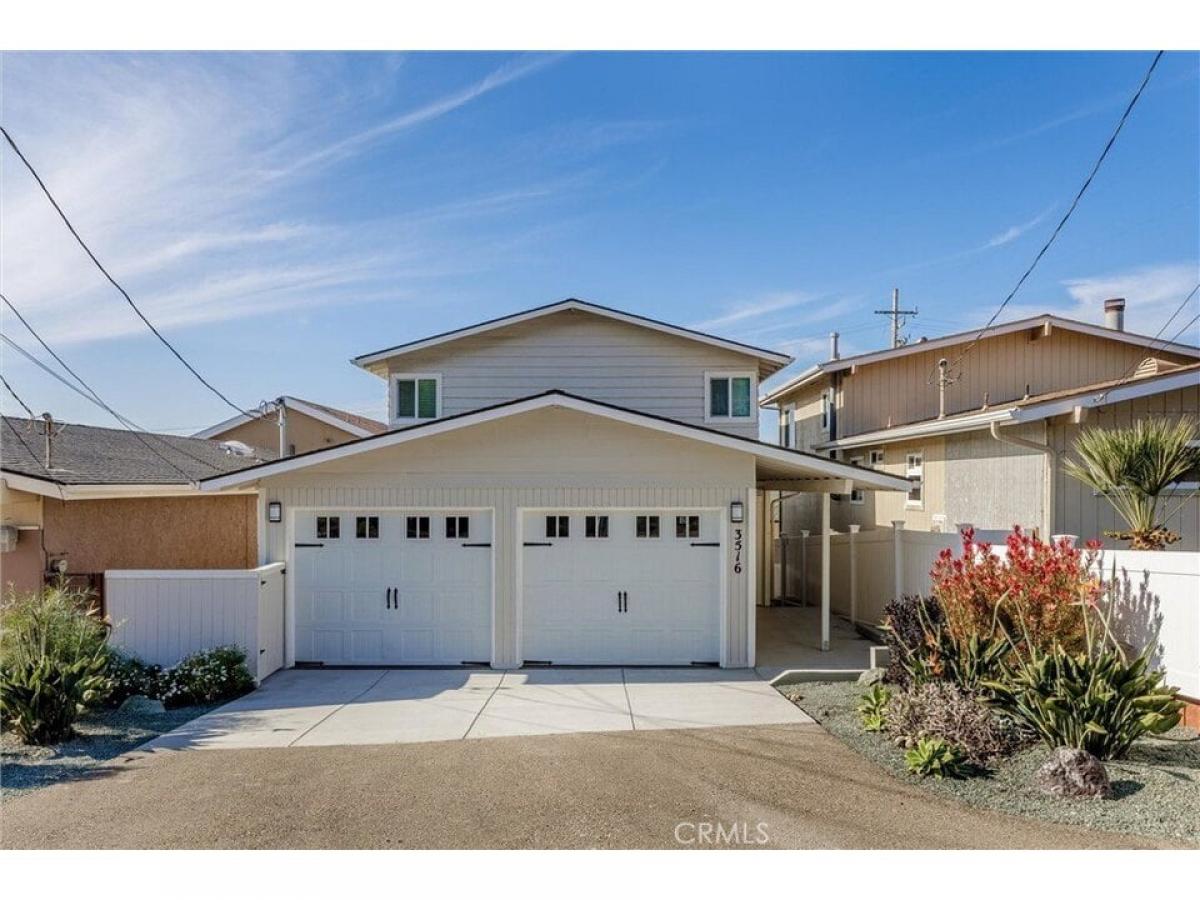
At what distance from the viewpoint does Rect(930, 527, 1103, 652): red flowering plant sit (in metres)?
6.43

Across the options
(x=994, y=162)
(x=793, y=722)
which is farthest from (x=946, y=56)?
(x=793, y=722)

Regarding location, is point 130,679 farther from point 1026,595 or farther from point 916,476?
point 916,476

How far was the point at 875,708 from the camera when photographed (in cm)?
649

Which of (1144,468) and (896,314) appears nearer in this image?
(1144,468)

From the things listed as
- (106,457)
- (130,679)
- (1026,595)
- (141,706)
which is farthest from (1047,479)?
(106,457)

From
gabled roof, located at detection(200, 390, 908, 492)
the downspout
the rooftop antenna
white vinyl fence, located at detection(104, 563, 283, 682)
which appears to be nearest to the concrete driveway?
white vinyl fence, located at detection(104, 563, 283, 682)

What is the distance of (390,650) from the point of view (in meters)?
9.41

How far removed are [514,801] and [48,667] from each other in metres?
4.66

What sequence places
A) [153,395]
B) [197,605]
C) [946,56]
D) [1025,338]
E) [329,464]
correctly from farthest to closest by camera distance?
[153,395], [1025,338], [329,464], [197,605], [946,56]

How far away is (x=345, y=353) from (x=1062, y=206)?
38.5ft

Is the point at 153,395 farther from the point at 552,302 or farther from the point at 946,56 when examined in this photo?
the point at 946,56

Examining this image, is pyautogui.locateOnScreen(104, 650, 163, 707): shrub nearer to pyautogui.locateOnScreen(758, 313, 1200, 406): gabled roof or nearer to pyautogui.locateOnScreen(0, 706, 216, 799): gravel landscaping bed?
pyautogui.locateOnScreen(0, 706, 216, 799): gravel landscaping bed

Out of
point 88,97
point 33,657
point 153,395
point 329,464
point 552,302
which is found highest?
point 88,97

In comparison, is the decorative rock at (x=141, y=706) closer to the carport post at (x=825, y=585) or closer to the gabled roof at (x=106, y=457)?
the gabled roof at (x=106, y=457)
